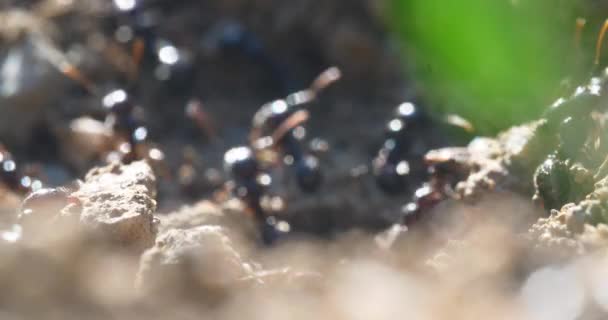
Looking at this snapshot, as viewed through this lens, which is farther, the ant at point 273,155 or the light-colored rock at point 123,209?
the ant at point 273,155

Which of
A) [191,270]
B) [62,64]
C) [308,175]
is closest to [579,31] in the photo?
[308,175]

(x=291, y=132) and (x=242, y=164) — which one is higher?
(x=291, y=132)

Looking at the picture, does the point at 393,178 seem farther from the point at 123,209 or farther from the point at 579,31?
the point at 123,209

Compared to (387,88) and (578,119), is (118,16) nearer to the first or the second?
(387,88)

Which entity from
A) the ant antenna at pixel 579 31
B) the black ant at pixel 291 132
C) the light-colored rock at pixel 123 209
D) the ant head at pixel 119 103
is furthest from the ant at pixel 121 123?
the ant antenna at pixel 579 31

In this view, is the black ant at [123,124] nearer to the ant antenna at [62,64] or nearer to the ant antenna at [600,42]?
the ant antenna at [62,64]

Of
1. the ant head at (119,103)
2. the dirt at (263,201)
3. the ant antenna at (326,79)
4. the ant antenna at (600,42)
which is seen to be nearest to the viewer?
the dirt at (263,201)

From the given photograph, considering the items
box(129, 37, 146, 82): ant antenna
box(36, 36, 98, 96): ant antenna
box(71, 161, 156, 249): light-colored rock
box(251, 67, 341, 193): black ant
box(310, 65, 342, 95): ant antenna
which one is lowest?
box(71, 161, 156, 249): light-colored rock

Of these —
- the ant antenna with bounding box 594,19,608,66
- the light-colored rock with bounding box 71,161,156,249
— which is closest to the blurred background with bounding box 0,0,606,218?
the ant antenna with bounding box 594,19,608,66

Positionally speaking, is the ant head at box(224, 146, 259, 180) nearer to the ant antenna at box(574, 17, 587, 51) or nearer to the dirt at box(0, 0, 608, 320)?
the dirt at box(0, 0, 608, 320)

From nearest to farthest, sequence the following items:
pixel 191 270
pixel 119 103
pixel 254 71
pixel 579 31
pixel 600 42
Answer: pixel 191 270 → pixel 600 42 → pixel 579 31 → pixel 119 103 → pixel 254 71

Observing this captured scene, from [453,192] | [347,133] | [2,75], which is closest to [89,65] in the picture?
[2,75]
